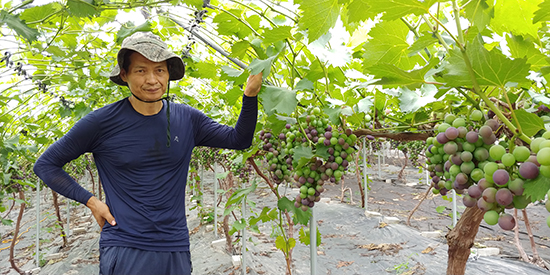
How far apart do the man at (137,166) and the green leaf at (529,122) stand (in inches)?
43.7

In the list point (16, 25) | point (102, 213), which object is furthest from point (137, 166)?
point (16, 25)

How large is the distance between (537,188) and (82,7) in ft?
5.90

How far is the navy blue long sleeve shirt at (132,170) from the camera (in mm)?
1639

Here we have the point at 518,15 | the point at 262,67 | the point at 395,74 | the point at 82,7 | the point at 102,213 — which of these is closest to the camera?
the point at 395,74

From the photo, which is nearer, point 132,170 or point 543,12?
point 543,12

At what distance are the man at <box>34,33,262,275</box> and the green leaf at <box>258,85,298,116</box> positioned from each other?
25 cm

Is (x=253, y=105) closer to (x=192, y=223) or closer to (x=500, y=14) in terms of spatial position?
(x=500, y=14)

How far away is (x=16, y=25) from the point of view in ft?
4.34

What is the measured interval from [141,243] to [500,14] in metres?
1.76

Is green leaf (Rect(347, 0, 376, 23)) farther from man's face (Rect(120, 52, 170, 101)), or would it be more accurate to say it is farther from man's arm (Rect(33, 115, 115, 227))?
man's arm (Rect(33, 115, 115, 227))

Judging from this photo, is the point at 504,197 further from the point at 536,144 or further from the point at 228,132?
the point at 228,132

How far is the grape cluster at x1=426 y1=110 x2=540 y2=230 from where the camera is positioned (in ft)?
2.07

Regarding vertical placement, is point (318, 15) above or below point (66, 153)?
above

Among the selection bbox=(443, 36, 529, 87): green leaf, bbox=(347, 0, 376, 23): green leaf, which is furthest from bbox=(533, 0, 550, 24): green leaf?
bbox=(347, 0, 376, 23): green leaf
